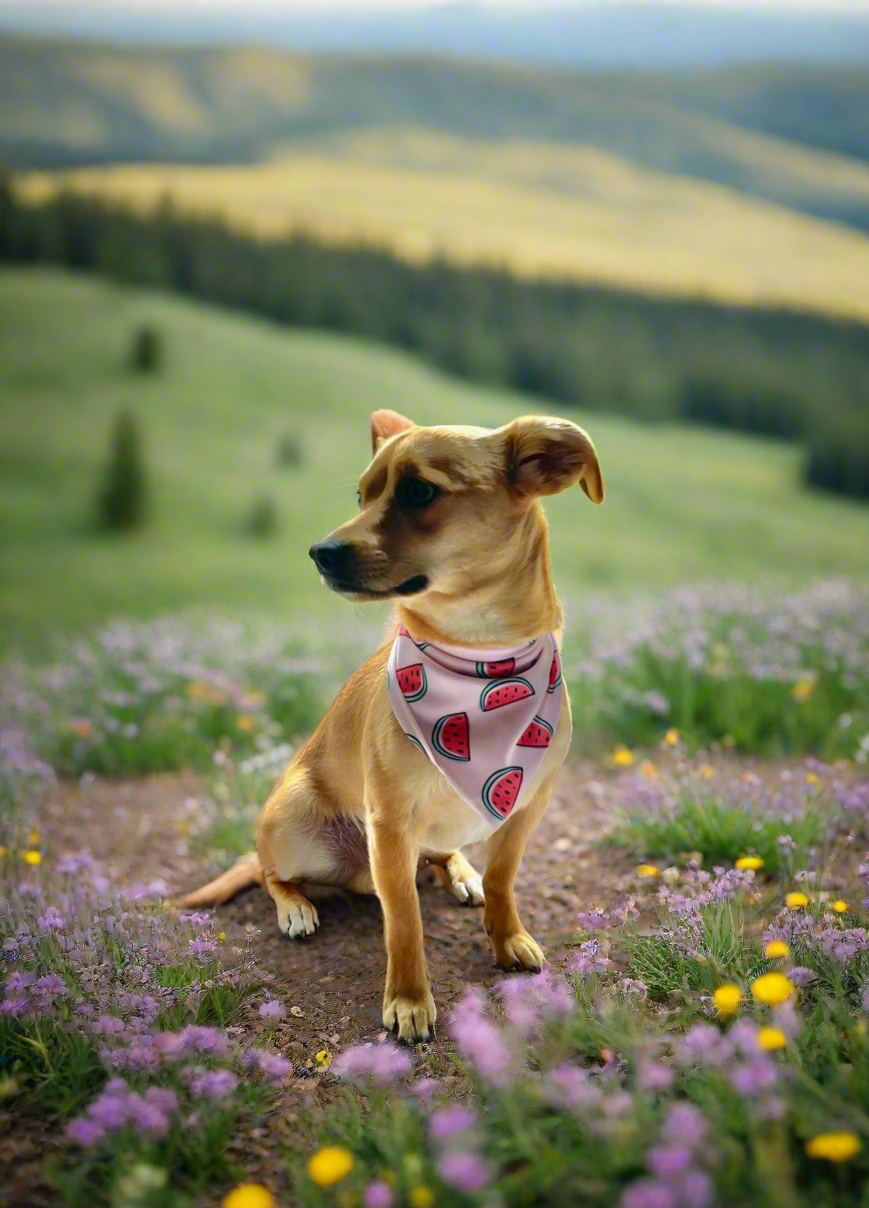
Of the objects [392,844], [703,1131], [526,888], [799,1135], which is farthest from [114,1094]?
[526,888]

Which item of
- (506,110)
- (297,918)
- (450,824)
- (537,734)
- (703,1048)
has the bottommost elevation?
(297,918)

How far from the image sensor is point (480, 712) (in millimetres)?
2566

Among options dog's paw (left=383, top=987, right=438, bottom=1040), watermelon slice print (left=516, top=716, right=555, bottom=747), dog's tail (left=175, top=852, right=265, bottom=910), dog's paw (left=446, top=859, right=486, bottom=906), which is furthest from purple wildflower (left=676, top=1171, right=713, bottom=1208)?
dog's tail (left=175, top=852, right=265, bottom=910)

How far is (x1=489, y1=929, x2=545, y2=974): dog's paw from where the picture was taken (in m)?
2.71

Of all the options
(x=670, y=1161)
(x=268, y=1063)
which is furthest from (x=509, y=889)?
(x=670, y=1161)

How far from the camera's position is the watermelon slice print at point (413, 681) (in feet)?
8.29

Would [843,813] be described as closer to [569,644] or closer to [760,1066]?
[760,1066]

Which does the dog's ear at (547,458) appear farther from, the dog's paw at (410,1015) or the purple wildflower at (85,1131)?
the purple wildflower at (85,1131)

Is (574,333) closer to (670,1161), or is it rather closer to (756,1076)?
(756,1076)

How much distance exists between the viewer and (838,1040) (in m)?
1.88

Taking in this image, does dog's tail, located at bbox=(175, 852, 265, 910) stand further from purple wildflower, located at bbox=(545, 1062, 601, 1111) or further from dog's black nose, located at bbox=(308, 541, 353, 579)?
purple wildflower, located at bbox=(545, 1062, 601, 1111)

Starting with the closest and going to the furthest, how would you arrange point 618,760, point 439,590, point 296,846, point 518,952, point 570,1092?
1. point 570,1092
2. point 439,590
3. point 518,952
4. point 296,846
5. point 618,760

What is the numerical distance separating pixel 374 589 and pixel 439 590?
19 centimetres

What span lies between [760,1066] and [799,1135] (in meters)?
0.25
